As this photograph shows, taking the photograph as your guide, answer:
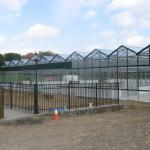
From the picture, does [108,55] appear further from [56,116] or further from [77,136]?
[77,136]

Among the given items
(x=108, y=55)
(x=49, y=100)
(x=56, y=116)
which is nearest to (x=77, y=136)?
(x=56, y=116)

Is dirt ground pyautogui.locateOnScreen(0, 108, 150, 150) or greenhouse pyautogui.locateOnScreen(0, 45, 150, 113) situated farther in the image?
greenhouse pyautogui.locateOnScreen(0, 45, 150, 113)

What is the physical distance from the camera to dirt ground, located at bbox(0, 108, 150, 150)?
26.4 ft

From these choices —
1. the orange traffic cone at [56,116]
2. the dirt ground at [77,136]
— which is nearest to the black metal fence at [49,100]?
the orange traffic cone at [56,116]

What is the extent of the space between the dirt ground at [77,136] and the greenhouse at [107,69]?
7068 mm

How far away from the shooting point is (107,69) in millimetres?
25922

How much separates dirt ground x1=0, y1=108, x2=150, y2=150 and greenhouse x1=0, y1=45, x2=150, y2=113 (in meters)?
7.07

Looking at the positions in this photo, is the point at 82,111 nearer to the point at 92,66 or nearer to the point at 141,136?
the point at 141,136

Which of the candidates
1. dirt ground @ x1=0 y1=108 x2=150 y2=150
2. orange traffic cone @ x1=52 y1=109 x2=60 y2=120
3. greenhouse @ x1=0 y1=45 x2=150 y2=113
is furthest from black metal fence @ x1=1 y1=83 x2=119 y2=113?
dirt ground @ x1=0 y1=108 x2=150 y2=150

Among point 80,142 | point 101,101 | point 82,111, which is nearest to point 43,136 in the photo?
point 80,142

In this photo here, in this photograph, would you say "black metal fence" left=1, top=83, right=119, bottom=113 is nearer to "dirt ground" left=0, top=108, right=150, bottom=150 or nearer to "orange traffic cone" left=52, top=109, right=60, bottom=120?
"orange traffic cone" left=52, top=109, right=60, bottom=120

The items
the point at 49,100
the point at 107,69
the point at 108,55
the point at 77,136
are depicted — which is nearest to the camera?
the point at 77,136

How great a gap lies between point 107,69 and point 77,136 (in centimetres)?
1685

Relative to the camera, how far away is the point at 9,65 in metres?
45.1
